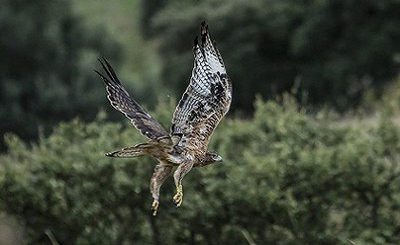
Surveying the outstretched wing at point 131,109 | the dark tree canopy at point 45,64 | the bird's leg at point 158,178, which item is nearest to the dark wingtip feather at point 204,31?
the outstretched wing at point 131,109

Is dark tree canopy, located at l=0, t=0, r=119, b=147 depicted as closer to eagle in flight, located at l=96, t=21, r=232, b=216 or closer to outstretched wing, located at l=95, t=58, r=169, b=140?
eagle in flight, located at l=96, t=21, r=232, b=216

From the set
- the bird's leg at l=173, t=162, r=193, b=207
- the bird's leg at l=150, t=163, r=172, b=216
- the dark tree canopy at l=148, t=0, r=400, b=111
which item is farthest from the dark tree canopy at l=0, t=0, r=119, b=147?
the bird's leg at l=173, t=162, r=193, b=207

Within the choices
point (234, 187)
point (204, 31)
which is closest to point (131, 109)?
point (204, 31)

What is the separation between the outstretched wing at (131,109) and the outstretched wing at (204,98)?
19cm

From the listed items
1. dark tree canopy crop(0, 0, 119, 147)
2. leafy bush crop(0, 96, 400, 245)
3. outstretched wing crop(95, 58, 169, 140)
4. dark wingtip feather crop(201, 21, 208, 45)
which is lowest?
outstretched wing crop(95, 58, 169, 140)

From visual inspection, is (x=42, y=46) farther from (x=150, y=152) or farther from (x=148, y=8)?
(x=150, y=152)

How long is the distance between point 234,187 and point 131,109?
474 centimetres

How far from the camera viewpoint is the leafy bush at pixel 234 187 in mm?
12758

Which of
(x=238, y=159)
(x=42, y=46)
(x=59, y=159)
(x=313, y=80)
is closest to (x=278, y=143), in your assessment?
(x=238, y=159)

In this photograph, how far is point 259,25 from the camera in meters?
35.2

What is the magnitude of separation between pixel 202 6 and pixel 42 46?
5105 mm

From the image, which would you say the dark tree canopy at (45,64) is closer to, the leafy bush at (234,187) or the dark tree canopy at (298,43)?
the dark tree canopy at (298,43)

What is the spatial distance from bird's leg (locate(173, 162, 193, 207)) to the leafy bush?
198 inches

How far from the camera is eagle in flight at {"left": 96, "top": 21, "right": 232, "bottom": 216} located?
7648 mm
